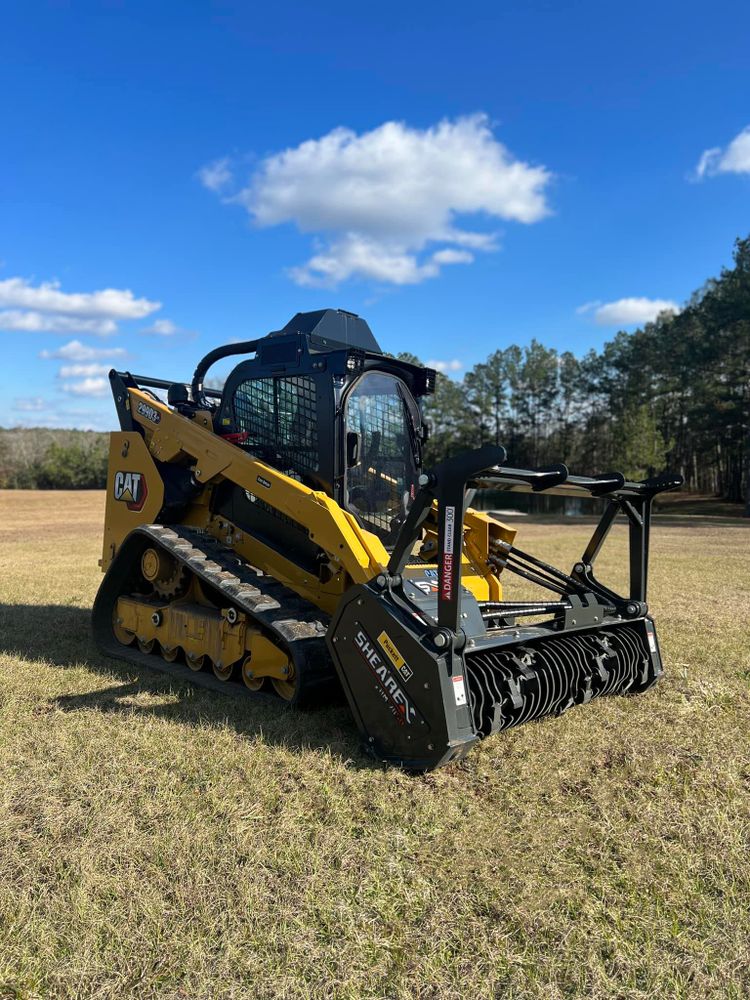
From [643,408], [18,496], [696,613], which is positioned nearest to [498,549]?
[696,613]

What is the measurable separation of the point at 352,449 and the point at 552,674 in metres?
2.30

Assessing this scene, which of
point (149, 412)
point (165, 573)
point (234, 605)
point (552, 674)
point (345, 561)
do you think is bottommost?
point (552, 674)

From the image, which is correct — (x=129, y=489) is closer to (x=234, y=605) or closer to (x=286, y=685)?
(x=234, y=605)

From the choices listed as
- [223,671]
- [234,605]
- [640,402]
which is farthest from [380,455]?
[640,402]

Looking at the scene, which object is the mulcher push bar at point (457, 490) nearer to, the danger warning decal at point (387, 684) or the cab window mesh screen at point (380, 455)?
the danger warning decal at point (387, 684)

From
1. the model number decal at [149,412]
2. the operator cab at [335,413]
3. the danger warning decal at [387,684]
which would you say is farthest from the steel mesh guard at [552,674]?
the model number decal at [149,412]

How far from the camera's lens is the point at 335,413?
18.7ft

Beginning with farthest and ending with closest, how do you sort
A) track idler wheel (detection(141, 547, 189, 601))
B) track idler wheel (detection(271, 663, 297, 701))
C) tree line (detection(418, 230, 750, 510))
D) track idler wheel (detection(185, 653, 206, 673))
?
tree line (detection(418, 230, 750, 510)), track idler wheel (detection(141, 547, 189, 601)), track idler wheel (detection(185, 653, 206, 673)), track idler wheel (detection(271, 663, 297, 701))

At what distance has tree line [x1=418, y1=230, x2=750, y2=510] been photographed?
3441cm

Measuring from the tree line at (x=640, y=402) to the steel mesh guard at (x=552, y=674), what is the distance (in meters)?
19.3

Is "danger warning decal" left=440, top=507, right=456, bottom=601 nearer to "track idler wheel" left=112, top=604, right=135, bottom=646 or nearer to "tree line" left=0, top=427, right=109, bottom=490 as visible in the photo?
"track idler wheel" left=112, top=604, right=135, bottom=646

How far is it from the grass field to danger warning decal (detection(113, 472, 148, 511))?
2.06m

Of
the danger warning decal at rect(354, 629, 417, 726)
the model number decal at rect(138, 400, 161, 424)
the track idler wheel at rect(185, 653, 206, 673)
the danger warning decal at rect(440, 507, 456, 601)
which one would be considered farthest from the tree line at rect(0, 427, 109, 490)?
the danger warning decal at rect(440, 507, 456, 601)

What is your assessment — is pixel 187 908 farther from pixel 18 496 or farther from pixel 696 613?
pixel 18 496
